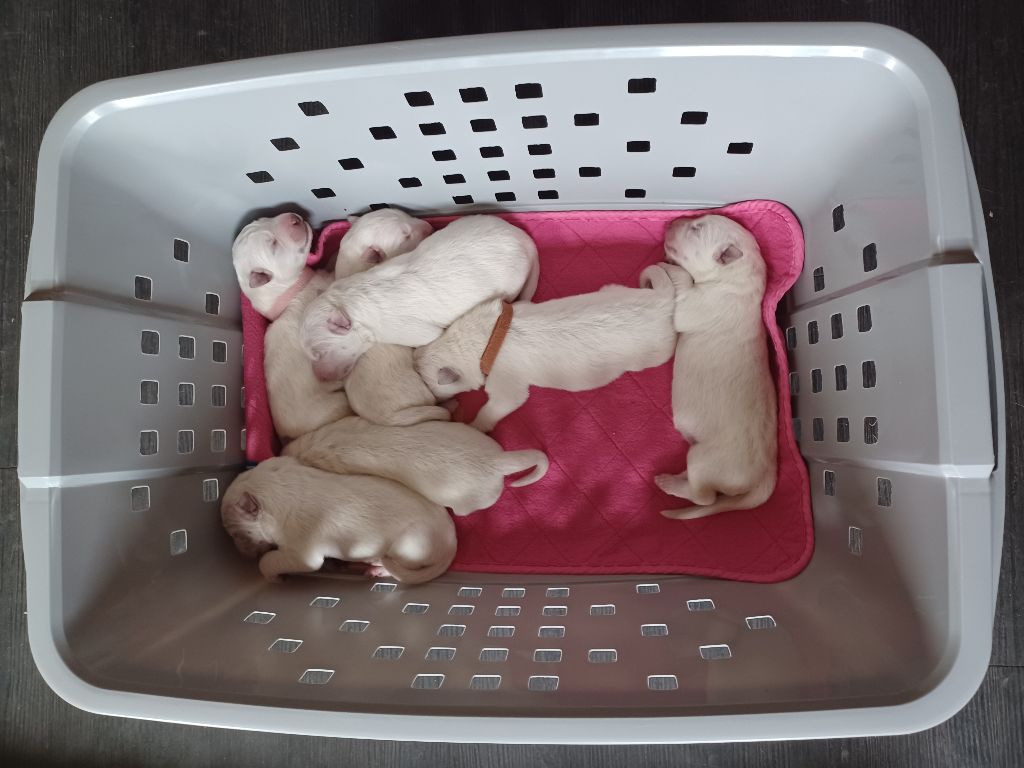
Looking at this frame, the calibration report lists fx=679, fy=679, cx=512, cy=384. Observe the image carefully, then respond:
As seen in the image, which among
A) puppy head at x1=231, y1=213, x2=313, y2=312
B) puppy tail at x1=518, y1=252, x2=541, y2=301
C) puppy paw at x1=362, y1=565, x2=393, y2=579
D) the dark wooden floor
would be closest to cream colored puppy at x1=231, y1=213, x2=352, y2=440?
puppy head at x1=231, y1=213, x2=313, y2=312

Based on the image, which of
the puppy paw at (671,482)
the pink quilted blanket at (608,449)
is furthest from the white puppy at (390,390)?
the puppy paw at (671,482)

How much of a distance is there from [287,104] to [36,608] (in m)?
0.92

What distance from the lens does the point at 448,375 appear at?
1.50m

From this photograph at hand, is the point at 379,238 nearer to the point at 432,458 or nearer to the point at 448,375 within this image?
the point at 448,375

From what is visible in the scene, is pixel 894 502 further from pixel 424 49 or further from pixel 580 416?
pixel 424 49

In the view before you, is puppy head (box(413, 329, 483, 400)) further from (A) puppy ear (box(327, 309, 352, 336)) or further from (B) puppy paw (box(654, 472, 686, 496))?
(B) puppy paw (box(654, 472, 686, 496))

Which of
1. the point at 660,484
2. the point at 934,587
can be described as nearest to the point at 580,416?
the point at 660,484

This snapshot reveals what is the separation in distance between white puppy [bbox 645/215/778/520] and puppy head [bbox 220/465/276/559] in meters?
0.86

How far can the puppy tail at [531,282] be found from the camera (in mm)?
1567

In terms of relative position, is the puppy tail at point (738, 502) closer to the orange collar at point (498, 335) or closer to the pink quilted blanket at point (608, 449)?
the pink quilted blanket at point (608, 449)

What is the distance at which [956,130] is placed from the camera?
99cm

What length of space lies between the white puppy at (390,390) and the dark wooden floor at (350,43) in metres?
0.84

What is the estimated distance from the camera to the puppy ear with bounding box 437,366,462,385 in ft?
4.92

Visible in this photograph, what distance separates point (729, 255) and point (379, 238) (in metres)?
0.76
